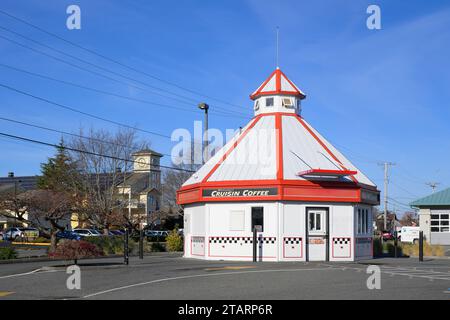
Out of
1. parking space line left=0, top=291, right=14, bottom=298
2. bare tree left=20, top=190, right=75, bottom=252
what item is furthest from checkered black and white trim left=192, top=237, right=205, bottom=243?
parking space line left=0, top=291, right=14, bottom=298

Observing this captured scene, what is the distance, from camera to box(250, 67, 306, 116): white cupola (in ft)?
102

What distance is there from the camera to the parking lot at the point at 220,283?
46.2 feet

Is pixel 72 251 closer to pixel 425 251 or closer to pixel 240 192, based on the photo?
pixel 240 192

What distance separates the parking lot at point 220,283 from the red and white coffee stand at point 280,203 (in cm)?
397

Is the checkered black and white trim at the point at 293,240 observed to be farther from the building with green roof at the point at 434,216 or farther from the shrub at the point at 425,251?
the building with green roof at the point at 434,216

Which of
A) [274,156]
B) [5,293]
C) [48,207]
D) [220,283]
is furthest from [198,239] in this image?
[48,207]

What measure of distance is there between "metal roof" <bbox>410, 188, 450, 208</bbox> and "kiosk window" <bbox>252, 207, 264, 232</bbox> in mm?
32552

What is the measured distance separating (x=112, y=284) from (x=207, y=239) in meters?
11.3

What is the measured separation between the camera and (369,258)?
96.5ft

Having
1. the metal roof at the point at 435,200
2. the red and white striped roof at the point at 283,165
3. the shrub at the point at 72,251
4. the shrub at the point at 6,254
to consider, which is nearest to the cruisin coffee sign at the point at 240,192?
the red and white striped roof at the point at 283,165

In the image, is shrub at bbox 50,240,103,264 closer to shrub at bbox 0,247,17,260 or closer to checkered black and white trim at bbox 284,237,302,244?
shrub at bbox 0,247,17,260

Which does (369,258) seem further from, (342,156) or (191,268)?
(191,268)

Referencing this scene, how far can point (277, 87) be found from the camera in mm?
31266
